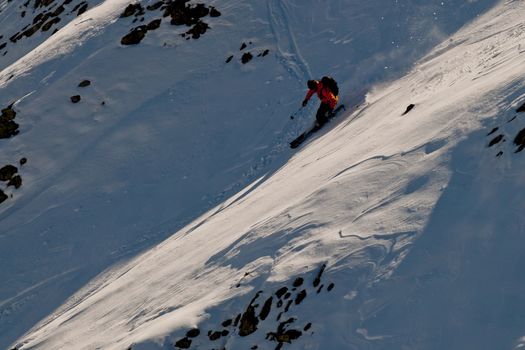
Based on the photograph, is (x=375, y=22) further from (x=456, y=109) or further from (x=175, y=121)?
(x=456, y=109)

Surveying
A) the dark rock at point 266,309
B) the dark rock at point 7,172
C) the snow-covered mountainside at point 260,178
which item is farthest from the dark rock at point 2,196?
the dark rock at point 266,309

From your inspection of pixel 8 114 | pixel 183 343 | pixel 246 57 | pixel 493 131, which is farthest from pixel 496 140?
pixel 8 114

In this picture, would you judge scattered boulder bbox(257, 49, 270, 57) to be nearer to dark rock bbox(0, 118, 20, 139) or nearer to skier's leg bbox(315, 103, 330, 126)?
skier's leg bbox(315, 103, 330, 126)

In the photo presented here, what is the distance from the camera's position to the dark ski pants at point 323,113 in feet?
62.7

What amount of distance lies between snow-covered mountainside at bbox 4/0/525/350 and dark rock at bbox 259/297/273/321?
80 millimetres

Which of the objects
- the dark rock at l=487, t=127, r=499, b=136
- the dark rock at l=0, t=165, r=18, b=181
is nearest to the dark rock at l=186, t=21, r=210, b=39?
the dark rock at l=0, t=165, r=18, b=181

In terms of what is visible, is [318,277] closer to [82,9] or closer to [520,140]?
[520,140]

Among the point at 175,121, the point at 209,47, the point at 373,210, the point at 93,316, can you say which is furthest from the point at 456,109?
the point at 209,47

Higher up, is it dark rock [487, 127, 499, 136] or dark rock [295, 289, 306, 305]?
dark rock [487, 127, 499, 136]

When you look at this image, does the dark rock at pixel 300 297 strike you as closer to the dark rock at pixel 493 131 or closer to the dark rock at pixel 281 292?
the dark rock at pixel 281 292

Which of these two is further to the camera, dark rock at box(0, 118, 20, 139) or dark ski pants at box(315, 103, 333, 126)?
dark rock at box(0, 118, 20, 139)

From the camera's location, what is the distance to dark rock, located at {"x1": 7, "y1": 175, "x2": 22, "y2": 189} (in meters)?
20.6

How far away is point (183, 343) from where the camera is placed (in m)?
11.4

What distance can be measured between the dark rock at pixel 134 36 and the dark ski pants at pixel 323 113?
8.81m
